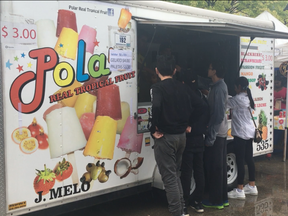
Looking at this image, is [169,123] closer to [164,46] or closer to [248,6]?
[164,46]

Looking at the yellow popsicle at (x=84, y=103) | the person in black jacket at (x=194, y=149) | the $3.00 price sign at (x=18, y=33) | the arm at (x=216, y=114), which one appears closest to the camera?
the $3.00 price sign at (x=18, y=33)

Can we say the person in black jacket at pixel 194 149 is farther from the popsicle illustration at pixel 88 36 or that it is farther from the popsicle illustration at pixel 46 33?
the popsicle illustration at pixel 46 33

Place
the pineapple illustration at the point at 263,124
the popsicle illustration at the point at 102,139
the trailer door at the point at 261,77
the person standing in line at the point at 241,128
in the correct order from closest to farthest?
the popsicle illustration at the point at 102,139 → the person standing in line at the point at 241,128 → the trailer door at the point at 261,77 → the pineapple illustration at the point at 263,124

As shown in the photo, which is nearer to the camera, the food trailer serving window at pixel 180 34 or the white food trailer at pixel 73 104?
the white food trailer at pixel 73 104

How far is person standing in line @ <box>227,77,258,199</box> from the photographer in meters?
5.18

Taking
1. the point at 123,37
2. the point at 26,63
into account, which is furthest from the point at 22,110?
the point at 123,37

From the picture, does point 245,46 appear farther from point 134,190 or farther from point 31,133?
point 31,133

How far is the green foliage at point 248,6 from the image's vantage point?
14238 mm

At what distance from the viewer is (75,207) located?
3846 mm

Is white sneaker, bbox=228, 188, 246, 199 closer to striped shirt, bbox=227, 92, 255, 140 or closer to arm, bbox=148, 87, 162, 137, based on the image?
striped shirt, bbox=227, 92, 255, 140

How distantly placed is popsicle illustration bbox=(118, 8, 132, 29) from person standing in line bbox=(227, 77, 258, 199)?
6.62 feet

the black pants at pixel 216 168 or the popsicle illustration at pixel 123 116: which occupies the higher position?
the popsicle illustration at pixel 123 116

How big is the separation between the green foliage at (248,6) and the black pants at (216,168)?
33.1 feet

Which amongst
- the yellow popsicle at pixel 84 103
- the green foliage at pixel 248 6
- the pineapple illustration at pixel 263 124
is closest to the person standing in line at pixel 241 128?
the pineapple illustration at pixel 263 124
